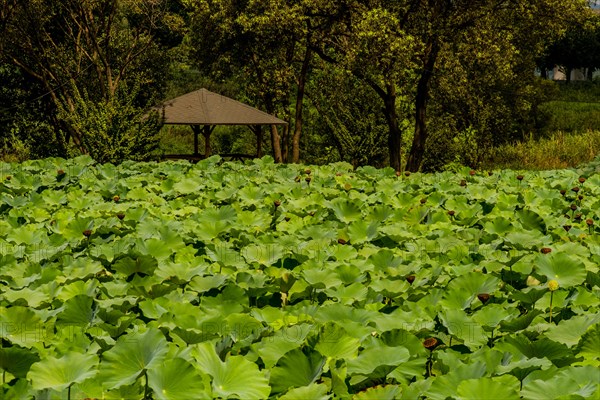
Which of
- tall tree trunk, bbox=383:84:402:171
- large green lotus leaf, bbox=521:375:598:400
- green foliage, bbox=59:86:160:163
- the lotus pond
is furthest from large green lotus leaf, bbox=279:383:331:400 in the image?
tall tree trunk, bbox=383:84:402:171

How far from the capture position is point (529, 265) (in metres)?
3.01

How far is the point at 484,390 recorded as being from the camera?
1.66m

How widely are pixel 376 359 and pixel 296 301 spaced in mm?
892

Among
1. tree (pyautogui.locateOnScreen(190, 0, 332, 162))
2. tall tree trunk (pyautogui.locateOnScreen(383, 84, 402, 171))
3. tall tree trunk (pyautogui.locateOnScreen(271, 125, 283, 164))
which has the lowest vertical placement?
tall tree trunk (pyautogui.locateOnScreen(271, 125, 283, 164))

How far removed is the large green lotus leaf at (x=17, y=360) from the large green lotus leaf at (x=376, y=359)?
0.86 meters

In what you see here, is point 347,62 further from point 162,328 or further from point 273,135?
point 162,328

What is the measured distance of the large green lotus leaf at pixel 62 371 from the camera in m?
1.74

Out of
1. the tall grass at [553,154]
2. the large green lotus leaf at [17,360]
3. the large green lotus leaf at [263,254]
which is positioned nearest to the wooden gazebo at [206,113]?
the tall grass at [553,154]

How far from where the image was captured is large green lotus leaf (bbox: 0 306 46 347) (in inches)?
85.6

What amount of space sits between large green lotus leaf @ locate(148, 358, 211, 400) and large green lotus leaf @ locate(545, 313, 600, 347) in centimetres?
111

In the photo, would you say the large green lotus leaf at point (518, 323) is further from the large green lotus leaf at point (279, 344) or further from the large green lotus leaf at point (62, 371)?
the large green lotus leaf at point (62, 371)

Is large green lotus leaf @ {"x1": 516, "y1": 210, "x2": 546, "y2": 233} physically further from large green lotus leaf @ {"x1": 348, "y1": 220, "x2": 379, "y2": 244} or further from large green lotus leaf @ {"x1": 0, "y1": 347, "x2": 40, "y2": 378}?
large green lotus leaf @ {"x1": 0, "y1": 347, "x2": 40, "y2": 378}

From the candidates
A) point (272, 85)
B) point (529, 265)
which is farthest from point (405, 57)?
point (529, 265)

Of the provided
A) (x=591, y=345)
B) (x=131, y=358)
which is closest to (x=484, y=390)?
(x=591, y=345)
